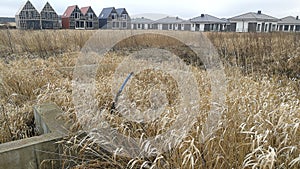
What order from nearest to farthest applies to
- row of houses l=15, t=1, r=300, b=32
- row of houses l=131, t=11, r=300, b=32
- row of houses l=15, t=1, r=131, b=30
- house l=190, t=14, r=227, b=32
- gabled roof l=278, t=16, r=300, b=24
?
1. row of houses l=15, t=1, r=131, b=30
2. row of houses l=15, t=1, r=300, b=32
3. row of houses l=131, t=11, r=300, b=32
4. house l=190, t=14, r=227, b=32
5. gabled roof l=278, t=16, r=300, b=24

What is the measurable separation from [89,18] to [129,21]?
652 cm

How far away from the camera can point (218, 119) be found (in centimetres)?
210

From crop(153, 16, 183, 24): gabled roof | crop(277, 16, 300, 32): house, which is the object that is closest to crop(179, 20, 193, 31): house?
crop(153, 16, 183, 24): gabled roof

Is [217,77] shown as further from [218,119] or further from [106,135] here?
[106,135]

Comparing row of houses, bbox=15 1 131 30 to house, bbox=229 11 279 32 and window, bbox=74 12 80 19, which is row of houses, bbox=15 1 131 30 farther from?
house, bbox=229 11 279 32

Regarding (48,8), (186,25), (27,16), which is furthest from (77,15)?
(186,25)

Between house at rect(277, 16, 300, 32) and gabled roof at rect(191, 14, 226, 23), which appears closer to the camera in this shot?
gabled roof at rect(191, 14, 226, 23)

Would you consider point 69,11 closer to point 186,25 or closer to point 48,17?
point 48,17

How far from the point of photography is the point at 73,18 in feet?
88.7

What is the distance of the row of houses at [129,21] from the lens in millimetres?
22594

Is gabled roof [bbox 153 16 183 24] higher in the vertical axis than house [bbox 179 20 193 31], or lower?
higher

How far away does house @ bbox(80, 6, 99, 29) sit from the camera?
28672 mm

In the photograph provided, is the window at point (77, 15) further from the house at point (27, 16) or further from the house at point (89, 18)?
the house at point (27, 16)

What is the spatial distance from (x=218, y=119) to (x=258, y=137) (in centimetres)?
58
